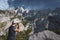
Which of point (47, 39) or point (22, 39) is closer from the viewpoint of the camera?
point (47, 39)

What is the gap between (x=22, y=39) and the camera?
4023 inches

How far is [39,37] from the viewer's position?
1800 centimetres

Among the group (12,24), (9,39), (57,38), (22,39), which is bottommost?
(22,39)

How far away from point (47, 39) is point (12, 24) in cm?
1459

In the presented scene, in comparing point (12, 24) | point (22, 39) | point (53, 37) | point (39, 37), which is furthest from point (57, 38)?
point (22, 39)

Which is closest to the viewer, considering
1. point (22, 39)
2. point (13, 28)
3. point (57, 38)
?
point (13, 28)

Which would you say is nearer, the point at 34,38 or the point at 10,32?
the point at 10,32

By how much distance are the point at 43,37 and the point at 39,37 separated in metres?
0.52

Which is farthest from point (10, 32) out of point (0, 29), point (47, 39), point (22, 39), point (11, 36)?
point (0, 29)

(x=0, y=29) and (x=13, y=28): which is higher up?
(x=13, y=28)

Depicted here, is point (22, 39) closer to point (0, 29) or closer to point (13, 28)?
point (0, 29)

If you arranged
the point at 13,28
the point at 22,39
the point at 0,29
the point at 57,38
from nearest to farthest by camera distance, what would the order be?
the point at 13,28 → the point at 57,38 → the point at 22,39 → the point at 0,29

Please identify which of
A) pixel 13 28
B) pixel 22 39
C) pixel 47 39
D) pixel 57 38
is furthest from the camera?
pixel 22 39

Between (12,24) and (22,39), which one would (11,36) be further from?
(22,39)
